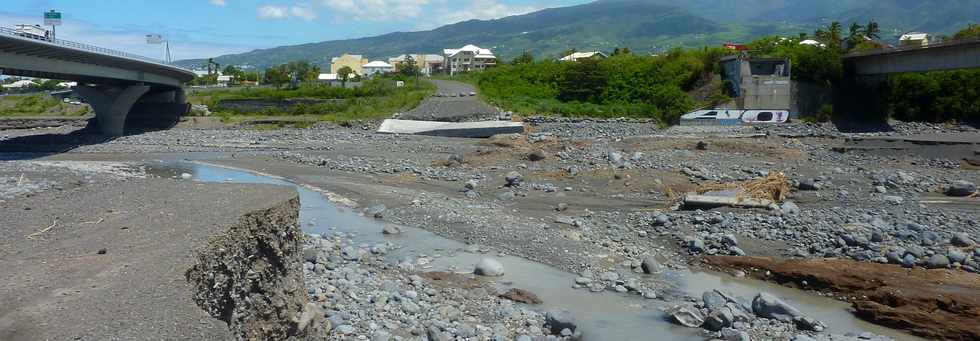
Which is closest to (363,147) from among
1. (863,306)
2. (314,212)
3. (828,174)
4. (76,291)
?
(314,212)

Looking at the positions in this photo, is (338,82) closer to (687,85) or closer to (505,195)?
(687,85)

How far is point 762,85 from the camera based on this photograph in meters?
49.3

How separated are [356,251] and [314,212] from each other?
278 inches

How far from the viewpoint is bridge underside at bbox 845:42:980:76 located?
40125 millimetres

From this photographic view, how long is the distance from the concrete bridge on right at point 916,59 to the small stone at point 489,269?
3359 centimetres

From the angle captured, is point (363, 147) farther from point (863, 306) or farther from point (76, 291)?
point (76, 291)

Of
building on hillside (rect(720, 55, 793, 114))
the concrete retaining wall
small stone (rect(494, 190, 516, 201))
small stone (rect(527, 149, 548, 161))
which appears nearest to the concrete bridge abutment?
the concrete retaining wall

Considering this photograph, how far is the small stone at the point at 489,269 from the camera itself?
1642 centimetres

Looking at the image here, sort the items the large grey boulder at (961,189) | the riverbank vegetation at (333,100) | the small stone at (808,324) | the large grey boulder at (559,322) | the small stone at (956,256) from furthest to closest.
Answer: the riverbank vegetation at (333,100) → the large grey boulder at (961,189) → the small stone at (956,256) → the small stone at (808,324) → the large grey boulder at (559,322)

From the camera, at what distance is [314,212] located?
23.8 metres

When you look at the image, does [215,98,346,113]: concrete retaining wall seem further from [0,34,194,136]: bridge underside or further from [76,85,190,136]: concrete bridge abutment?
[76,85,190,136]: concrete bridge abutment

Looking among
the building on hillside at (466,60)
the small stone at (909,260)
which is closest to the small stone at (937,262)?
the small stone at (909,260)

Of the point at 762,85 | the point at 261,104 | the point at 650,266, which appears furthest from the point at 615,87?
the point at 650,266

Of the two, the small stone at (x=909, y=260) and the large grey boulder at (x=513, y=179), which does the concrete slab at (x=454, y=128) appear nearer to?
the large grey boulder at (x=513, y=179)
